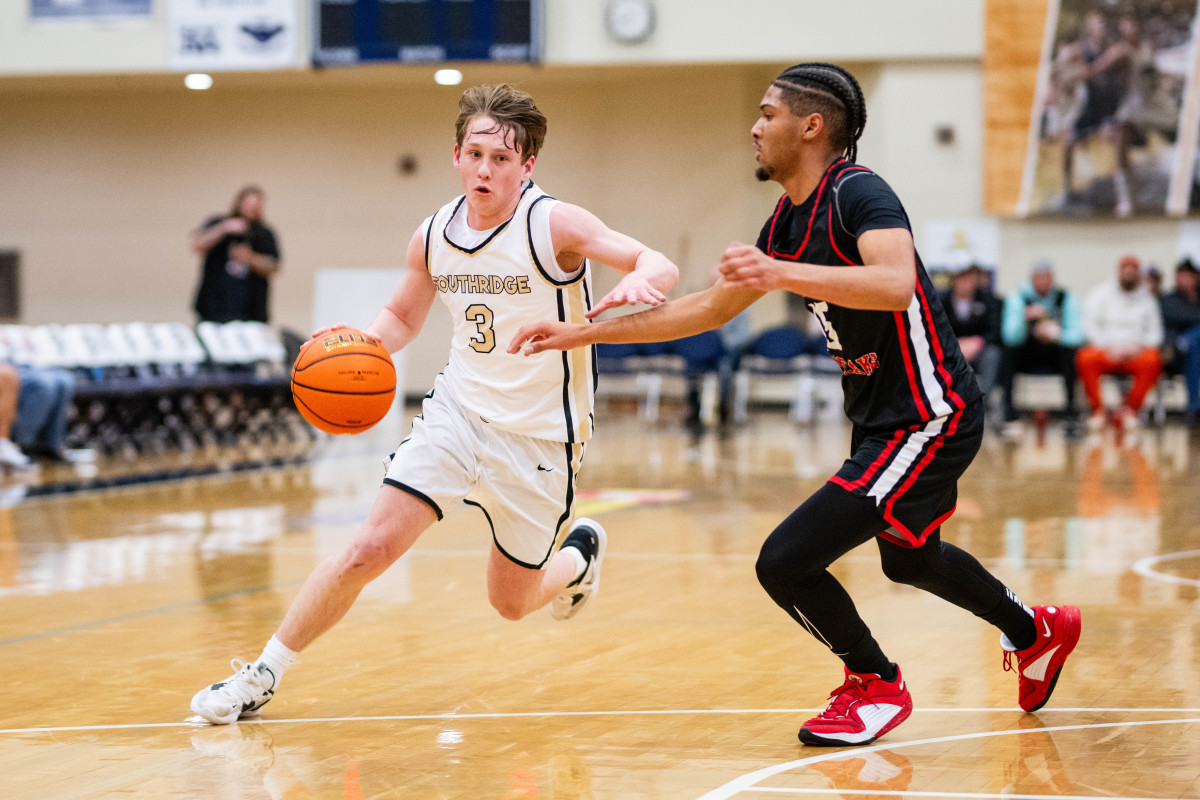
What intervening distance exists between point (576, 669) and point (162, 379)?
8172 mm

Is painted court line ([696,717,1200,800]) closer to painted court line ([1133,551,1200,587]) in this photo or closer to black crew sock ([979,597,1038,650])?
black crew sock ([979,597,1038,650])

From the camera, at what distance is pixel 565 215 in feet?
12.2

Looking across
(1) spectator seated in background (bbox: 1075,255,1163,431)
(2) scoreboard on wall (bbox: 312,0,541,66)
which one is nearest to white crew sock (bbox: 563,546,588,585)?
(1) spectator seated in background (bbox: 1075,255,1163,431)

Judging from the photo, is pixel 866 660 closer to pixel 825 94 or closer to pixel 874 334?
pixel 874 334

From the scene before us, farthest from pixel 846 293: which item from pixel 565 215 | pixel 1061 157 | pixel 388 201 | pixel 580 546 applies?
pixel 388 201

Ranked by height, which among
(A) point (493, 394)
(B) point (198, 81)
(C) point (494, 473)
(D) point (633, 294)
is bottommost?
(C) point (494, 473)

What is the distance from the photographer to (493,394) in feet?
12.5

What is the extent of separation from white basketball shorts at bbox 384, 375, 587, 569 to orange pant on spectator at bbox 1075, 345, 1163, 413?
11.4m

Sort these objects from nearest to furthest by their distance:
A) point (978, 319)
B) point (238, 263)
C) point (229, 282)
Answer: point (238, 263) → point (229, 282) → point (978, 319)

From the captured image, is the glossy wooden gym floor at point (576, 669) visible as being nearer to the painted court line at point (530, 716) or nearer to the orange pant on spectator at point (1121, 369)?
the painted court line at point (530, 716)

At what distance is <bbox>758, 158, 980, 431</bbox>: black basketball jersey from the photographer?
10.7 ft

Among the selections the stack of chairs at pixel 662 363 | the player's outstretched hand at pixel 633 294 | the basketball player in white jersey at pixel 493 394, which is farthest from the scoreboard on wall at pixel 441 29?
the player's outstretched hand at pixel 633 294

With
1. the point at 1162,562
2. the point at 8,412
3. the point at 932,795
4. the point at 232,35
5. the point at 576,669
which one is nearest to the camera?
the point at 932,795

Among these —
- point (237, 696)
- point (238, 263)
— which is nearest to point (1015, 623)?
point (237, 696)
